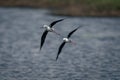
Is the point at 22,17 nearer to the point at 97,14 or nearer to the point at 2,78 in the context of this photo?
the point at 97,14

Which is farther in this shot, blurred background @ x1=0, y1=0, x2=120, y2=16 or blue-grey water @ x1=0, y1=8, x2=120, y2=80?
blurred background @ x1=0, y1=0, x2=120, y2=16

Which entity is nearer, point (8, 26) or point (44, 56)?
point (44, 56)

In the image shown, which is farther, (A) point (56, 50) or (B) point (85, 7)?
(B) point (85, 7)

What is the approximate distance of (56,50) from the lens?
→ 33469mm

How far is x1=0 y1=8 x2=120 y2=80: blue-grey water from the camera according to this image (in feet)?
81.8

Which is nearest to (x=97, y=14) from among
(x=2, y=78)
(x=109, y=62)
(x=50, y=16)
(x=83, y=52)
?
(x=50, y=16)

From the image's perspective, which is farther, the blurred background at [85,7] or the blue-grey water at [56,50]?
the blurred background at [85,7]

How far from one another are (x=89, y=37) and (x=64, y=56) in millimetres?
9265

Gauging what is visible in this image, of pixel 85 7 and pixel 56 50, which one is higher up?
pixel 56 50

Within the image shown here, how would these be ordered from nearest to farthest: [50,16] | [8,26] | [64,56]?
[64,56], [8,26], [50,16]

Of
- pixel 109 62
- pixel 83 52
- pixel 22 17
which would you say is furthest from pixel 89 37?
pixel 22 17

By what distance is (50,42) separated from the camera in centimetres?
3781

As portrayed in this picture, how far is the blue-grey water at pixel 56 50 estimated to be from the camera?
24922 mm

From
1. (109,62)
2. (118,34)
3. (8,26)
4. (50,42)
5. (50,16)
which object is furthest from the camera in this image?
(50,16)
